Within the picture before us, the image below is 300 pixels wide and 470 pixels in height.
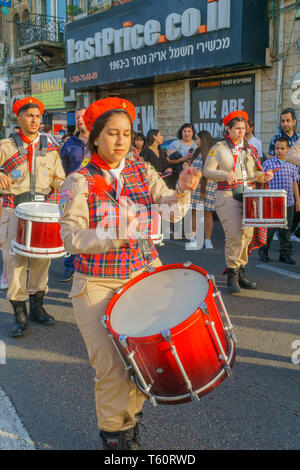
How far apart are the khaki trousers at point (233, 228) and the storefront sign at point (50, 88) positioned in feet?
56.7

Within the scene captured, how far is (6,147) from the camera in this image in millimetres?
4953

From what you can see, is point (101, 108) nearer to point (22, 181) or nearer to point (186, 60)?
point (22, 181)

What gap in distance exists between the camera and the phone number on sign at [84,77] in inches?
700

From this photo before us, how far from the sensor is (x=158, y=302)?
2605mm

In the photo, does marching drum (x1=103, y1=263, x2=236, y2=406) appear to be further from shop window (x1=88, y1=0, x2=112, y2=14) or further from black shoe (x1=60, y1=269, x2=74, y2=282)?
shop window (x1=88, y1=0, x2=112, y2=14)

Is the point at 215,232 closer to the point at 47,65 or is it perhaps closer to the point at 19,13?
the point at 47,65

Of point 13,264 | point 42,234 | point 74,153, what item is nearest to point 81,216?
point 42,234

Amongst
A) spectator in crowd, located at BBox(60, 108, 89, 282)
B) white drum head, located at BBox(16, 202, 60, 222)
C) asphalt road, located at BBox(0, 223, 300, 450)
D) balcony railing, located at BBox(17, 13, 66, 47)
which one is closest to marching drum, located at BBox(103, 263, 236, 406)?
asphalt road, located at BBox(0, 223, 300, 450)

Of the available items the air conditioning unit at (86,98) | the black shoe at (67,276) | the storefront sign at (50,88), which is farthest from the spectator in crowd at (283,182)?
the storefront sign at (50,88)

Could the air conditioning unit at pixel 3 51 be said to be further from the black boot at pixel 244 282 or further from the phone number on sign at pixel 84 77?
the black boot at pixel 244 282

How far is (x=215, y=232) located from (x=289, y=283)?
3811mm

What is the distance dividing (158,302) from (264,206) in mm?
3321

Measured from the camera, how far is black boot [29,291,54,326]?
5.19 metres
